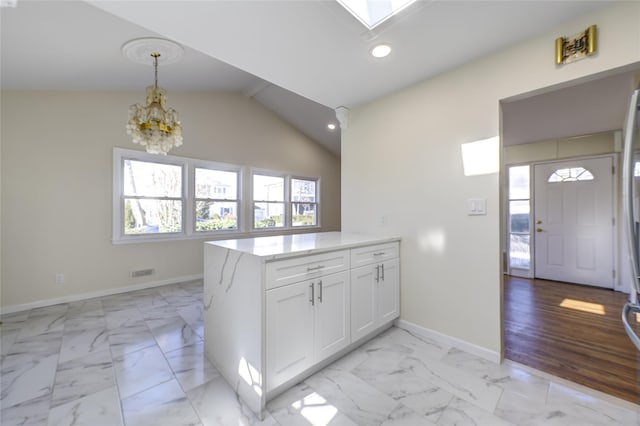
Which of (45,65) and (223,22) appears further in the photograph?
(45,65)

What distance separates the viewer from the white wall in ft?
6.00

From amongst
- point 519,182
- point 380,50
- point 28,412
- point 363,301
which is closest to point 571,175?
point 519,182

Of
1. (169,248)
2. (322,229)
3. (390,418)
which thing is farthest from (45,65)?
(322,229)

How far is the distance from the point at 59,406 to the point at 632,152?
329 cm

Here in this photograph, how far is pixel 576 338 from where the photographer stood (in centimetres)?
244

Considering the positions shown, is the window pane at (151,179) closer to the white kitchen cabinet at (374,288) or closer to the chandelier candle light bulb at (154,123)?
the chandelier candle light bulb at (154,123)

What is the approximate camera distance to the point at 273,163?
5.88 meters

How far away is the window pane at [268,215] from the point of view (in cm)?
567

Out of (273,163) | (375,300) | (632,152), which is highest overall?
(273,163)

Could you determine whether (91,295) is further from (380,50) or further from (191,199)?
(380,50)

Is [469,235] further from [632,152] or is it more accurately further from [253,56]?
[253,56]

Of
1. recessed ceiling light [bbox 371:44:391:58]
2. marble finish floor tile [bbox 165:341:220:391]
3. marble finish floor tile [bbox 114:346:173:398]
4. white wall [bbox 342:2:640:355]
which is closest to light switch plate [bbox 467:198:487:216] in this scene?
white wall [bbox 342:2:640:355]

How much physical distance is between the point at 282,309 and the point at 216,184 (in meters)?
3.98

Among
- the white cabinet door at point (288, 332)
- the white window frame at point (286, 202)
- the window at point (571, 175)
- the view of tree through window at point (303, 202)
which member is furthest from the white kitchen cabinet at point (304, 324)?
the window at point (571, 175)
